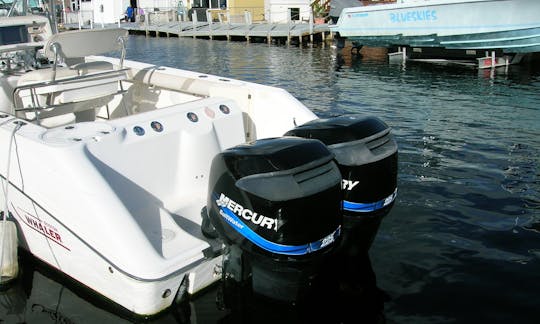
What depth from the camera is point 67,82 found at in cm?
437

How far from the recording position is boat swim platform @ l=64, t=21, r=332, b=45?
26641 mm

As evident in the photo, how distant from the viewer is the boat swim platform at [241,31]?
26.6m

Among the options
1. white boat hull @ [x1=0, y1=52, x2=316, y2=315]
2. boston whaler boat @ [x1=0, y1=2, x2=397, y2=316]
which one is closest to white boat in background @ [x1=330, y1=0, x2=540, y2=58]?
boston whaler boat @ [x1=0, y1=2, x2=397, y2=316]

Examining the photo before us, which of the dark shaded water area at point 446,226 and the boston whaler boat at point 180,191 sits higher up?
the boston whaler boat at point 180,191

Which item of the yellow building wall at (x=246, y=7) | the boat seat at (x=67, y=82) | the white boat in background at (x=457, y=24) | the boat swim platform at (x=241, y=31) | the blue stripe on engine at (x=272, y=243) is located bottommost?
the blue stripe on engine at (x=272, y=243)

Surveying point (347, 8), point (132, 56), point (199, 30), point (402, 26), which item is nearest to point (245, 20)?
point (199, 30)

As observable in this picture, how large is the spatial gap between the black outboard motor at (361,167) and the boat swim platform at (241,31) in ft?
67.6

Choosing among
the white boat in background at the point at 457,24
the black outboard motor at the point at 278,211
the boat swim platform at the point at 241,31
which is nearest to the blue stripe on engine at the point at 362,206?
the black outboard motor at the point at 278,211

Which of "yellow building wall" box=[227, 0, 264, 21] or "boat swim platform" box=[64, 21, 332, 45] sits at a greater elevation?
"yellow building wall" box=[227, 0, 264, 21]

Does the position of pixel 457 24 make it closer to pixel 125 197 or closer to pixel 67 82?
pixel 67 82

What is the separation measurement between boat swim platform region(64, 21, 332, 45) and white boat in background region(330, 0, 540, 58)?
7.53m

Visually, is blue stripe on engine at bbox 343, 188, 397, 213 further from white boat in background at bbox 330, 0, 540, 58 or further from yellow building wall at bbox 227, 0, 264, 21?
yellow building wall at bbox 227, 0, 264, 21

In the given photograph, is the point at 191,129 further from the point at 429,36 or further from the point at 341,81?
the point at 429,36

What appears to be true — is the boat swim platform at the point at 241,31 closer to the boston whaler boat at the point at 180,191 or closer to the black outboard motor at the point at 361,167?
the boston whaler boat at the point at 180,191
